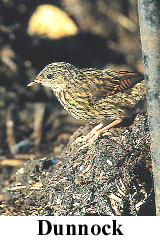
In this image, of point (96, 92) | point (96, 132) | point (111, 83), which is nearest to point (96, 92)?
point (96, 92)

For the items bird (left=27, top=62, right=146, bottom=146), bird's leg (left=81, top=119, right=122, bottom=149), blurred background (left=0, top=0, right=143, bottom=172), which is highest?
blurred background (left=0, top=0, right=143, bottom=172)

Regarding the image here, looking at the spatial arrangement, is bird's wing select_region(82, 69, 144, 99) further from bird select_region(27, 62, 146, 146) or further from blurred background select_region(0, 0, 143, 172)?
blurred background select_region(0, 0, 143, 172)

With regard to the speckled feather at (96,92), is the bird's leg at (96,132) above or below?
below

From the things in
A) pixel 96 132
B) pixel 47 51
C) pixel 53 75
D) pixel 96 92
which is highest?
pixel 47 51

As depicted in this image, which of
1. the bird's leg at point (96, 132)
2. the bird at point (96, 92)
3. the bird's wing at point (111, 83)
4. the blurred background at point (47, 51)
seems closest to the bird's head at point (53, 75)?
the bird at point (96, 92)

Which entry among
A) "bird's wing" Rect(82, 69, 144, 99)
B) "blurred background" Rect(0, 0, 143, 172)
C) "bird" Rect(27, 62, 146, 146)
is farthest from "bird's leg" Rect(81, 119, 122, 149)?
"blurred background" Rect(0, 0, 143, 172)

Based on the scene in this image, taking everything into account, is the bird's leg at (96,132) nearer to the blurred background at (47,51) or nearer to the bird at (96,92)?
the bird at (96,92)

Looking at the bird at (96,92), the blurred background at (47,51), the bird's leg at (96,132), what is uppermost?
the blurred background at (47,51)

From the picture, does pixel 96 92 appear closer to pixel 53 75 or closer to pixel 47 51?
pixel 53 75
